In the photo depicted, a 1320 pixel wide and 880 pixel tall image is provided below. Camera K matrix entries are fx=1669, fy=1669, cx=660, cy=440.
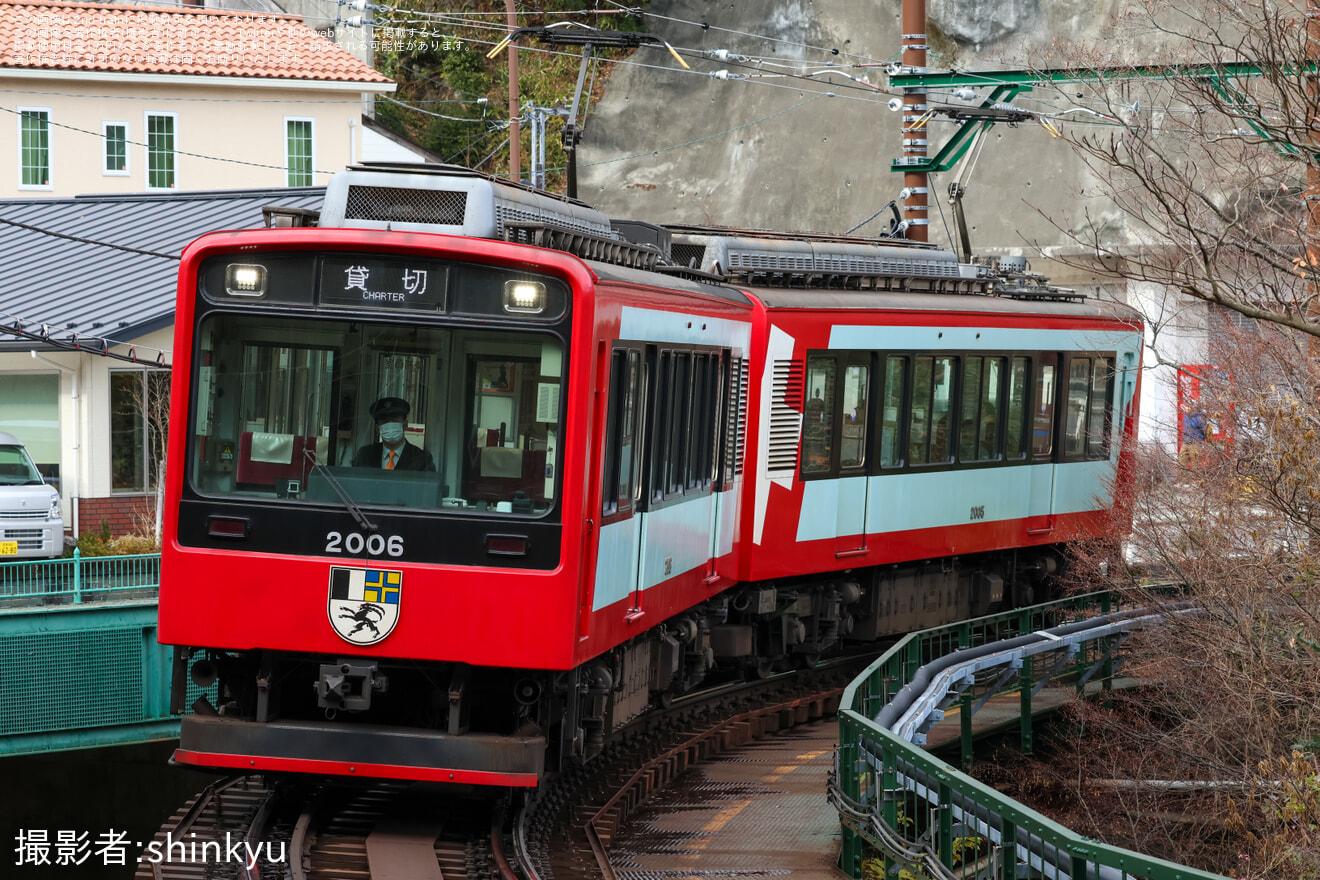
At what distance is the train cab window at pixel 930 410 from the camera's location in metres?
14.8

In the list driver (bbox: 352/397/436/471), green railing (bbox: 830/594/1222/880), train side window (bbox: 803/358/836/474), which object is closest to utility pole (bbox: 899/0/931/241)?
train side window (bbox: 803/358/836/474)

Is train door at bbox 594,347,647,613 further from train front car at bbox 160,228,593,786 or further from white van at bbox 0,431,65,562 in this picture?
white van at bbox 0,431,65,562

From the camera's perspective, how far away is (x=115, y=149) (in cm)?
3247

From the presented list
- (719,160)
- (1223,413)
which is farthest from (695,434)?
(719,160)

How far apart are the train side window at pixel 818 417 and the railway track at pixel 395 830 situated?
10.5ft

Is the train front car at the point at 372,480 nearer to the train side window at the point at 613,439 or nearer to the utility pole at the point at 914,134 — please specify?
the train side window at the point at 613,439

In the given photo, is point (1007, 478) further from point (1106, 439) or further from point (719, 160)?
→ point (719, 160)

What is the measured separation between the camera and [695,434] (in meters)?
11.2

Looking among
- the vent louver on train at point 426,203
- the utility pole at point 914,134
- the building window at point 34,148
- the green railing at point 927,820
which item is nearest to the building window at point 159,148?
the building window at point 34,148

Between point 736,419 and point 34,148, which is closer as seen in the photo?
point 736,419

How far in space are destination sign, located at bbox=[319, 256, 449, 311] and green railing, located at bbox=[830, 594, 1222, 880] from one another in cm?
317

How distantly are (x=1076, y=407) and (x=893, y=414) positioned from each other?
11.3 feet

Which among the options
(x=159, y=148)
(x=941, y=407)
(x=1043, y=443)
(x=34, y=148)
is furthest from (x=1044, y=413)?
(x=34, y=148)

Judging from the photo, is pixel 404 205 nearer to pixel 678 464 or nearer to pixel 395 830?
pixel 678 464
